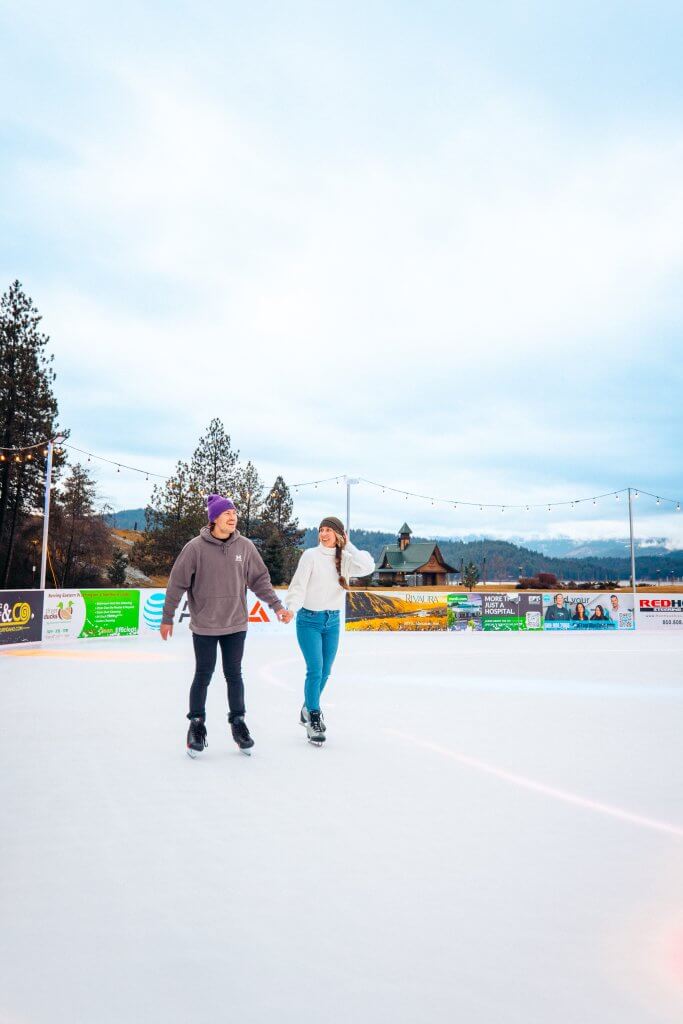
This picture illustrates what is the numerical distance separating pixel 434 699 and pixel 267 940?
235 inches

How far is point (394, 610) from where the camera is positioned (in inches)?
910

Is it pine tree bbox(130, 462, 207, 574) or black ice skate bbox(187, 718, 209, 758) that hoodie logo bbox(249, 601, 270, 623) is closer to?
black ice skate bbox(187, 718, 209, 758)

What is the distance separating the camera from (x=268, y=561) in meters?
52.2

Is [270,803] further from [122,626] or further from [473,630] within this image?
[473,630]

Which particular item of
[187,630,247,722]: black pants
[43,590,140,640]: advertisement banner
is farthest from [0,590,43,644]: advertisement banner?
[187,630,247,722]: black pants

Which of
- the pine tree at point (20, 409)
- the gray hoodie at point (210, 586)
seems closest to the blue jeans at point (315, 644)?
the gray hoodie at point (210, 586)

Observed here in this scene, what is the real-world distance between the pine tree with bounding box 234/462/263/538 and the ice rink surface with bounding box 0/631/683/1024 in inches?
1825

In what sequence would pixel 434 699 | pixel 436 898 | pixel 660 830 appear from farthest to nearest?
pixel 434 699 → pixel 660 830 → pixel 436 898

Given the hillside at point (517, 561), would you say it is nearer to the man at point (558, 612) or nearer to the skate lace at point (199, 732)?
the man at point (558, 612)

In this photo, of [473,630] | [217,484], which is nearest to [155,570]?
[217,484]

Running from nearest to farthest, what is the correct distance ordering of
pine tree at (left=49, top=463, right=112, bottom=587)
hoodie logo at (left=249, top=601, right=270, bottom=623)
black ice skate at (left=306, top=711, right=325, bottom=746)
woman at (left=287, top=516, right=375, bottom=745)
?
black ice skate at (left=306, top=711, right=325, bottom=746) → woman at (left=287, top=516, right=375, bottom=745) → hoodie logo at (left=249, top=601, right=270, bottom=623) → pine tree at (left=49, top=463, right=112, bottom=587)

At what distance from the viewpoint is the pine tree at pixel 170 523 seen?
160 ft

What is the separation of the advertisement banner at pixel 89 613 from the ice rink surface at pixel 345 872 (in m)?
9.93

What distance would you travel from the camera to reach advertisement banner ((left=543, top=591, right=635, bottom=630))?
24812 mm
